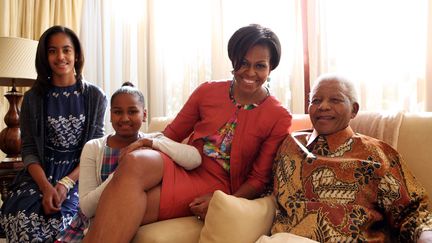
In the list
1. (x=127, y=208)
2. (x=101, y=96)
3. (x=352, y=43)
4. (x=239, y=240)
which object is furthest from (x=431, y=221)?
(x=101, y=96)

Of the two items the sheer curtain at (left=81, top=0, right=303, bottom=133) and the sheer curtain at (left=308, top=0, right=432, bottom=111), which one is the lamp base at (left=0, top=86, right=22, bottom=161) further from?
the sheer curtain at (left=308, top=0, right=432, bottom=111)

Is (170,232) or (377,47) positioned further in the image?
(377,47)

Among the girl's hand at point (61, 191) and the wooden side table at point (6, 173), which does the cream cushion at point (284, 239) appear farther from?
the wooden side table at point (6, 173)

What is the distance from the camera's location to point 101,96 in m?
2.02

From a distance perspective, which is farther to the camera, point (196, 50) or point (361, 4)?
point (196, 50)

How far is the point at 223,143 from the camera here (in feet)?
5.40

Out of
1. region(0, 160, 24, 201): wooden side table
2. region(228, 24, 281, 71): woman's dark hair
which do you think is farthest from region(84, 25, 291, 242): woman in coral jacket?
region(0, 160, 24, 201): wooden side table

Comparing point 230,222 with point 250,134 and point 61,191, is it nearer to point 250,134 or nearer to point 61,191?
point 250,134

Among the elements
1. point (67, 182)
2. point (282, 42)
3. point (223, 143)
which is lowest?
point (67, 182)

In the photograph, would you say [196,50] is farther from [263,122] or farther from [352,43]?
[263,122]

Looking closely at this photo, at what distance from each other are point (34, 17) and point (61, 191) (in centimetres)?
181

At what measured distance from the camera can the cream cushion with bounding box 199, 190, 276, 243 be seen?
125cm

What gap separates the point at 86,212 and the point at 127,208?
0.97 ft

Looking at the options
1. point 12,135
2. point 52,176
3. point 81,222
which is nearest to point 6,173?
point 12,135
